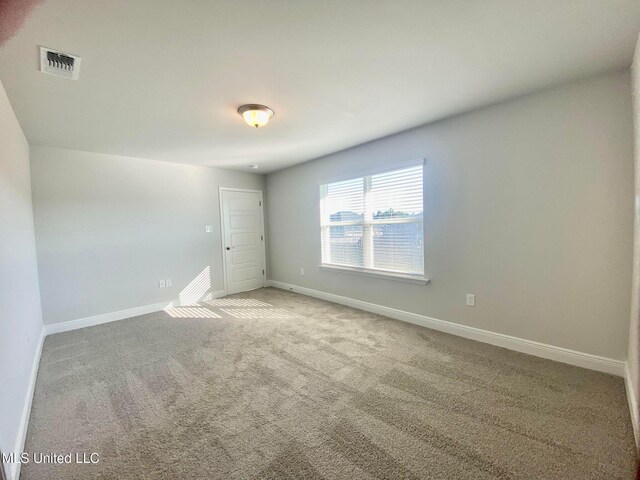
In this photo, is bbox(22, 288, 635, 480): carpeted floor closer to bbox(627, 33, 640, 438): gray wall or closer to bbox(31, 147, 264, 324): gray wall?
bbox(627, 33, 640, 438): gray wall

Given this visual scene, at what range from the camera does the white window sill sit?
325cm

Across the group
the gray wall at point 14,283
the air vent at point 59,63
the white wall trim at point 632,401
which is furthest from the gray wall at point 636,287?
the air vent at point 59,63

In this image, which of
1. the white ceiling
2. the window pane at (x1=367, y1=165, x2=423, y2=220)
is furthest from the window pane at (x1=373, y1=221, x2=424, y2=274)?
the white ceiling

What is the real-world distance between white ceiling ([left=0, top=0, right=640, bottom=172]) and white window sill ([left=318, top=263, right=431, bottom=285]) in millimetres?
1875

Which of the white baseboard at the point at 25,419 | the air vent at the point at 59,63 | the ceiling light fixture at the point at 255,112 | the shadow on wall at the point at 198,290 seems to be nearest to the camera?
the white baseboard at the point at 25,419

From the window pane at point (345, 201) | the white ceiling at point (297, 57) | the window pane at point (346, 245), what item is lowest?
the window pane at point (346, 245)

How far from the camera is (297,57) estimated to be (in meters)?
1.77

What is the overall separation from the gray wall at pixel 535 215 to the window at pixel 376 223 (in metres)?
0.19

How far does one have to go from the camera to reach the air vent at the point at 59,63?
5.43 ft

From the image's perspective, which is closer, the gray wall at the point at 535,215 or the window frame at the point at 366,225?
the gray wall at the point at 535,215

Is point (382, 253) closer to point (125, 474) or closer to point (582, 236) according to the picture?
point (582, 236)

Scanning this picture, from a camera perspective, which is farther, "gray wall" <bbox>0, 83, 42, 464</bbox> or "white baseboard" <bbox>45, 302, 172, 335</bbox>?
"white baseboard" <bbox>45, 302, 172, 335</bbox>

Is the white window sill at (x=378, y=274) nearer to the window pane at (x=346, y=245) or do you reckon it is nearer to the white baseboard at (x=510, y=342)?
the window pane at (x=346, y=245)

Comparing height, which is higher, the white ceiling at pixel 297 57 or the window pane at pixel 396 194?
the white ceiling at pixel 297 57
